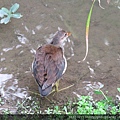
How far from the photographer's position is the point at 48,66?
4684mm

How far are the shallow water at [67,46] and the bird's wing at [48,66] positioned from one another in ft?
0.97

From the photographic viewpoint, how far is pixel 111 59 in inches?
210

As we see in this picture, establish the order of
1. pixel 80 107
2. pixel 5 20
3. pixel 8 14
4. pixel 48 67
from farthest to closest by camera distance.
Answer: pixel 8 14
pixel 5 20
pixel 48 67
pixel 80 107

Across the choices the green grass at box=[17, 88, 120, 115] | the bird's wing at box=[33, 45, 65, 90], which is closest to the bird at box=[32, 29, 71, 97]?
the bird's wing at box=[33, 45, 65, 90]

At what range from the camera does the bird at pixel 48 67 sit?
453 centimetres

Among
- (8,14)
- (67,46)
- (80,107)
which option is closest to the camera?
(80,107)

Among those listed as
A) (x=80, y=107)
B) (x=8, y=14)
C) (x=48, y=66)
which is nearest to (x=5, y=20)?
(x=8, y=14)

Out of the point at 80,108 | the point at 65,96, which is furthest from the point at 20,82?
the point at 80,108

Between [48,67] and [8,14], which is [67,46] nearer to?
[48,67]

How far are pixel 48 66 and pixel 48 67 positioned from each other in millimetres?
13

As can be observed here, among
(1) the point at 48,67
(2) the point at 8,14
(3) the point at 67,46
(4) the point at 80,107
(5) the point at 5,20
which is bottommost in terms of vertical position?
(4) the point at 80,107

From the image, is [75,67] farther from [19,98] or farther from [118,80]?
[19,98]

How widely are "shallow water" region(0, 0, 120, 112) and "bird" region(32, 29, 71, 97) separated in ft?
0.85

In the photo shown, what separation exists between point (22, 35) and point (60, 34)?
664 millimetres
